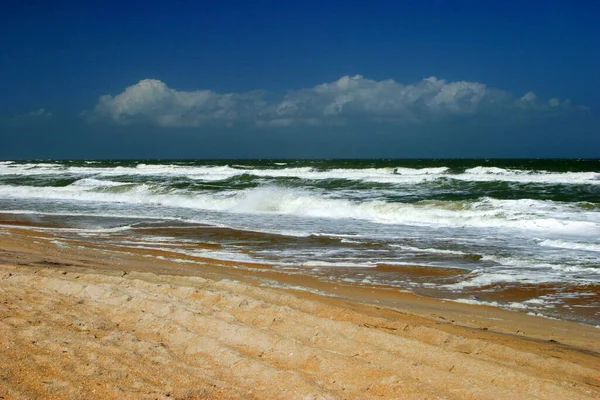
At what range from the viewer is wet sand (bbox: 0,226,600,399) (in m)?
3.39

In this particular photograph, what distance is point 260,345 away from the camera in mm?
4215

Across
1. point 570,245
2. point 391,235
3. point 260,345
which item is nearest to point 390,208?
point 391,235

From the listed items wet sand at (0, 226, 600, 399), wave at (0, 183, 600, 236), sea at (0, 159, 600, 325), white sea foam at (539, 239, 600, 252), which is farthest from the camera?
wave at (0, 183, 600, 236)

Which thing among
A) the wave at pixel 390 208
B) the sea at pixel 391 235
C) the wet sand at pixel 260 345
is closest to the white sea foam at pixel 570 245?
the sea at pixel 391 235

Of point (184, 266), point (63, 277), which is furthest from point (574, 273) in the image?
point (63, 277)

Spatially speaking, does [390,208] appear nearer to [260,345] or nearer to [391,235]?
[391,235]

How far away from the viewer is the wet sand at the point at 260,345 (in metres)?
3.39

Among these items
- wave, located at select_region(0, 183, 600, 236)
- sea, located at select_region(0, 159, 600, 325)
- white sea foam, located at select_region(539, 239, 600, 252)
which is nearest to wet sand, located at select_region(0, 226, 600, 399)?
sea, located at select_region(0, 159, 600, 325)

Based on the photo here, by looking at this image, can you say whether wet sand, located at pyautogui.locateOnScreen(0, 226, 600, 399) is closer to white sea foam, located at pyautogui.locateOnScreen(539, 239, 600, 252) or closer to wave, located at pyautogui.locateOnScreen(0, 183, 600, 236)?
white sea foam, located at pyautogui.locateOnScreen(539, 239, 600, 252)

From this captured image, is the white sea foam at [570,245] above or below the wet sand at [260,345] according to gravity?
below

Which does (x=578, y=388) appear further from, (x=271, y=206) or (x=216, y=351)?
(x=271, y=206)

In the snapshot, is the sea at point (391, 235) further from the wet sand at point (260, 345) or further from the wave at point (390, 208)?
the wet sand at point (260, 345)

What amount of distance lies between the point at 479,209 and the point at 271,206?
7.59 meters

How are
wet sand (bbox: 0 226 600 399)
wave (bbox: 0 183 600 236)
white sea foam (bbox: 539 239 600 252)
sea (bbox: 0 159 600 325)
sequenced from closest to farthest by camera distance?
wet sand (bbox: 0 226 600 399) < sea (bbox: 0 159 600 325) < white sea foam (bbox: 539 239 600 252) < wave (bbox: 0 183 600 236)
